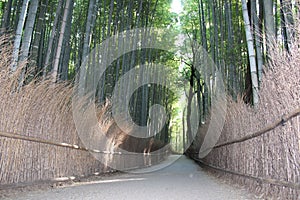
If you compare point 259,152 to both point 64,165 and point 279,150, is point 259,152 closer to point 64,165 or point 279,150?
point 279,150

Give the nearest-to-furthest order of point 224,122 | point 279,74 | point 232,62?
point 279,74, point 224,122, point 232,62

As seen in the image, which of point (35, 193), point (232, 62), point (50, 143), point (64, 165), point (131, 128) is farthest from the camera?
point (131, 128)

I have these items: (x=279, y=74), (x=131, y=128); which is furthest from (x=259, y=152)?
(x=131, y=128)

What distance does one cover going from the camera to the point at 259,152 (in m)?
3.37

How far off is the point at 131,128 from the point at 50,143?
3.88m

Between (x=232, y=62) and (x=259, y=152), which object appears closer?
(x=259, y=152)

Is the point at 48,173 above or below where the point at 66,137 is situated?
below

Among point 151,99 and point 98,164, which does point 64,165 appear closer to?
point 98,164

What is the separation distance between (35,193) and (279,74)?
2.56m

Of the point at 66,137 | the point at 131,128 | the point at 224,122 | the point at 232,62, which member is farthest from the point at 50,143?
the point at 232,62

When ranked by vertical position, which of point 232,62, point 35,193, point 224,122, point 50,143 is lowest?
point 35,193

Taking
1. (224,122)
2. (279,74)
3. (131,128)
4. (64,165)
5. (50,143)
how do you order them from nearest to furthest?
1. (279,74)
2. (50,143)
3. (64,165)
4. (224,122)
5. (131,128)

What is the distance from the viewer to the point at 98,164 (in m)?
5.94

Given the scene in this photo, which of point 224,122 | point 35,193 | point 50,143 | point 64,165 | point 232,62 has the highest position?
point 232,62
